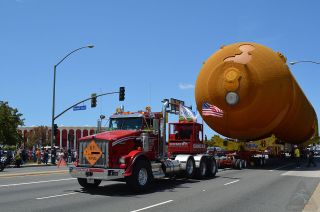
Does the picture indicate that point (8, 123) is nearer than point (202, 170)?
No

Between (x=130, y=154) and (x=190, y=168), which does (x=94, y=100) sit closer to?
(x=190, y=168)

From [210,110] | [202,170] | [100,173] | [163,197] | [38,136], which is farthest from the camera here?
[38,136]

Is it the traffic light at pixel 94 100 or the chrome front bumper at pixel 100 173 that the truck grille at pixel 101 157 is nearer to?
the chrome front bumper at pixel 100 173

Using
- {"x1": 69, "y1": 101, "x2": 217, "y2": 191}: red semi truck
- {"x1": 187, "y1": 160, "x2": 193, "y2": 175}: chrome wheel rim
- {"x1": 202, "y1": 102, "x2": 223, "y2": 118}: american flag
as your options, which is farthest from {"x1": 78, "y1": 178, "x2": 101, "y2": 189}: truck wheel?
{"x1": 202, "y1": 102, "x2": 223, "y2": 118}: american flag

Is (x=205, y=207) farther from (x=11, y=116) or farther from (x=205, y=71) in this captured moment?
(x=11, y=116)

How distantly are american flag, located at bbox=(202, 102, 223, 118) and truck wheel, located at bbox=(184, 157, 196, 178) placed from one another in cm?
838

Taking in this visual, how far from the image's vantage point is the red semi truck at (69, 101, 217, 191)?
13.2 m

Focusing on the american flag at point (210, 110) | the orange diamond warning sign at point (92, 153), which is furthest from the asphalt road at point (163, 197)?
the american flag at point (210, 110)

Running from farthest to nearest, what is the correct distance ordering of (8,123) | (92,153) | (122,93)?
(8,123) → (122,93) → (92,153)

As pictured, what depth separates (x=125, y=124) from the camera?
14781mm

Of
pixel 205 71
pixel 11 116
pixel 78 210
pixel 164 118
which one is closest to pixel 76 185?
pixel 164 118

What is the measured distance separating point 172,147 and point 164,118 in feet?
12.5

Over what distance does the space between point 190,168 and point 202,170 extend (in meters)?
0.97

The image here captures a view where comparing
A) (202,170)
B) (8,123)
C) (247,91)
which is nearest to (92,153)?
(202,170)
